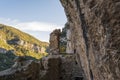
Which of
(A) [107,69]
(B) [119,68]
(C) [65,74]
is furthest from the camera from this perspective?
(C) [65,74]

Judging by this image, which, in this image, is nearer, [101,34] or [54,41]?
[101,34]

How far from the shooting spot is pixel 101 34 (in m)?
9.82

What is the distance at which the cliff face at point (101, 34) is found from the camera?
9248 mm

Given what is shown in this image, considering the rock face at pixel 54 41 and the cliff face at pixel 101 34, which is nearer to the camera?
the cliff face at pixel 101 34

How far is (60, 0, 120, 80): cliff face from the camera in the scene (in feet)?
30.3

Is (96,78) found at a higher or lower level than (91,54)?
lower

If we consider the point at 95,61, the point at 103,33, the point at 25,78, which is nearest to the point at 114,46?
the point at 103,33

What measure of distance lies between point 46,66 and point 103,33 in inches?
862

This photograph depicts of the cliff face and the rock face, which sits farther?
the rock face

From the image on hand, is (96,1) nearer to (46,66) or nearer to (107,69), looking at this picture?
(107,69)

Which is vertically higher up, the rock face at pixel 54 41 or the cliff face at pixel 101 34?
the rock face at pixel 54 41

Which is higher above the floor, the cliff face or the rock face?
the rock face

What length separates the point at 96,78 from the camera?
1138 centimetres

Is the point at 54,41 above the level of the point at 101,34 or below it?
above
